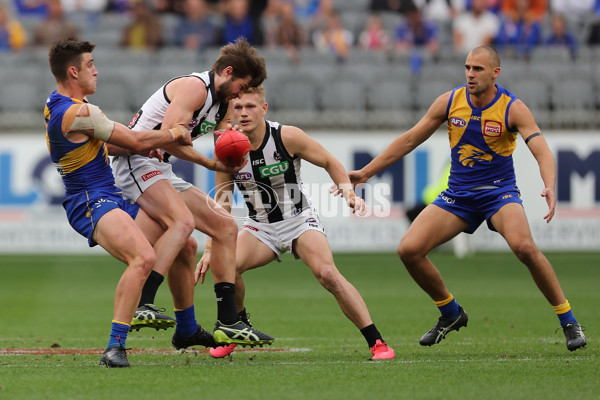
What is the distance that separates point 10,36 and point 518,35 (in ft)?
37.7

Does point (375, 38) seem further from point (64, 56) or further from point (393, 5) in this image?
point (64, 56)

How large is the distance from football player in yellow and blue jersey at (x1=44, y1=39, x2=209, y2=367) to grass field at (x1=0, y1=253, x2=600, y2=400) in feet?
1.94

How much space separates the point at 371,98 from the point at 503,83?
2785 millimetres

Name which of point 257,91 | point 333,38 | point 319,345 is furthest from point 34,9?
point 319,345

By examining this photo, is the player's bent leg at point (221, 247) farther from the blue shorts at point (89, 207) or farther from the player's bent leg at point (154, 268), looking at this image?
the blue shorts at point (89, 207)

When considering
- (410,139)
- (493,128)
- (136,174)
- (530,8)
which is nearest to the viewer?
(136,174)

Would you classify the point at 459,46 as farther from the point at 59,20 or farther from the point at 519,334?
the point at 519,334

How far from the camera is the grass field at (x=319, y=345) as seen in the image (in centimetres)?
644

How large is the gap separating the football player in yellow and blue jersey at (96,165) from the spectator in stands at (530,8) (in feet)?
50.9

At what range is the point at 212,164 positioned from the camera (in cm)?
783

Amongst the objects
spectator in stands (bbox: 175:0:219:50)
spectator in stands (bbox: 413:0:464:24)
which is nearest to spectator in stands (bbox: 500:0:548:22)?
spectator in stands (bbox: 413:0:464:24)

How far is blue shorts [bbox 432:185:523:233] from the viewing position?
8496mm

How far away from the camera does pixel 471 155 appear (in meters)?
8.68

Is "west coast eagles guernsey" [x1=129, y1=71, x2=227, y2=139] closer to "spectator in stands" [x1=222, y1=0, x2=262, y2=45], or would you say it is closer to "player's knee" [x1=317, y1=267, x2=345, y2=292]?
"player's knee" [x1=317, y1=267, x2=345, y2=292]
